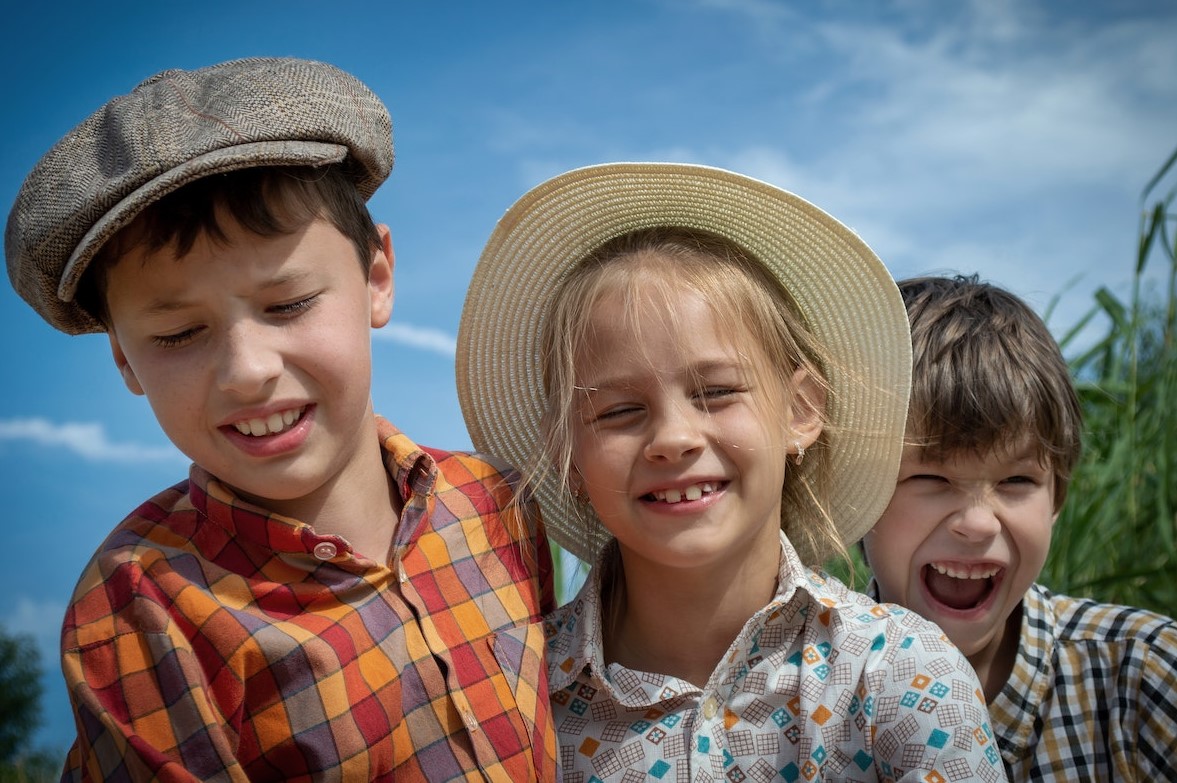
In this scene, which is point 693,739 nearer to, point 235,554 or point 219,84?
point 235,554

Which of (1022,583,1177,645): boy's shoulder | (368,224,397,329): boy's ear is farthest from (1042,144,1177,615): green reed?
(368,224,397,329): boy's ear

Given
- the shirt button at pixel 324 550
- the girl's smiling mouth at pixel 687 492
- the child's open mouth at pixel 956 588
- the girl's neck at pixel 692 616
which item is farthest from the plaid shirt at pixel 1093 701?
the shirt button at pixel 324 550

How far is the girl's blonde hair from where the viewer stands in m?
2.26

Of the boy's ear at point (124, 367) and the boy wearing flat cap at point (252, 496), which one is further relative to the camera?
the boy's ear at point (124, 367)

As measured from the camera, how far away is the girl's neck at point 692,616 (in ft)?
7.64

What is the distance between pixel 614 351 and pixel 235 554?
2.68 feet

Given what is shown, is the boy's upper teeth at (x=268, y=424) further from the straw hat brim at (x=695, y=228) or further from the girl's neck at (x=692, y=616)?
the girl's neck at (x=692, y=616)

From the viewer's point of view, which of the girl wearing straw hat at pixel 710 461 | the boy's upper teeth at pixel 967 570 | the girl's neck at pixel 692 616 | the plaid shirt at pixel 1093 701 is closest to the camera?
the girl wearing straw hat at pixel 710 461

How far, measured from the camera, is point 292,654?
192 cm

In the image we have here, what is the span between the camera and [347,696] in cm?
194

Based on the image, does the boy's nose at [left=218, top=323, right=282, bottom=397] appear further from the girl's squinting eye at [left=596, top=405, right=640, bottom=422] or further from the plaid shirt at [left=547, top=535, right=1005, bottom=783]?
the plaid shirt at [left=547, top=535, right=1005, bottom=783]

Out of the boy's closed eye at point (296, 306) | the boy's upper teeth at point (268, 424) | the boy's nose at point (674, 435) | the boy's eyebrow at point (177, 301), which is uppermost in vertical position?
the boy's eyebrow at point (177, 301)

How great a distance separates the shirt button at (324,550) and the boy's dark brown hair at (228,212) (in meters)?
0.57

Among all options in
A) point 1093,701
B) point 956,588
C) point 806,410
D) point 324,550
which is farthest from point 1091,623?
point 324,550
